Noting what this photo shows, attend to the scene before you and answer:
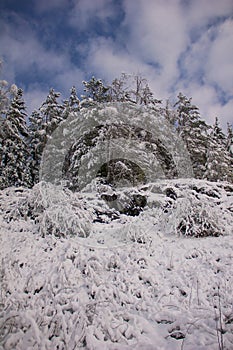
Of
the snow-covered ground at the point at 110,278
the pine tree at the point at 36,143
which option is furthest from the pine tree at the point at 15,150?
the snow-covered ground at the point at 110,278

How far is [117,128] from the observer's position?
1367 centimetres

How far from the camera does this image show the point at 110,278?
13.3 ft

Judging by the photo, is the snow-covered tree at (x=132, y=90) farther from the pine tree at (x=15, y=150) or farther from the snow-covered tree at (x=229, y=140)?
the snow-covered tree at (x=229, y=140)

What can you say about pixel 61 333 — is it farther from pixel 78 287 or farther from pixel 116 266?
pixel 116 266

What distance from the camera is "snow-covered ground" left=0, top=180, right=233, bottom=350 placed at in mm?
2715

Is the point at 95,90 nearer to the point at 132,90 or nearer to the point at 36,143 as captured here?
the point at 132,90

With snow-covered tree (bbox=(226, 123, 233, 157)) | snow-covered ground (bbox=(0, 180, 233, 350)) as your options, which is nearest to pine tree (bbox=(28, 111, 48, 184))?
snow-covered ground (bbox=(0, 180, 233, 350))

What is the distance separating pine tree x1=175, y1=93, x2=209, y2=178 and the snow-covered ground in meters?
11.2

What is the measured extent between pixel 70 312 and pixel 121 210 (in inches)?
247

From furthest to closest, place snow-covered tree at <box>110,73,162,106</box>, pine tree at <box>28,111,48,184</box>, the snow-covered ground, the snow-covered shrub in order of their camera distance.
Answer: pine tree at <box>28,111,48,184</box>
snow-covered tree at <box>110,73,162,106</box>
the snow-covered shrub
the snow-covered ground

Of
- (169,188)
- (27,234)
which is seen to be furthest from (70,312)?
(169,188)

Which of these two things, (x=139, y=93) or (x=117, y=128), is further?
(x=139, y=93)

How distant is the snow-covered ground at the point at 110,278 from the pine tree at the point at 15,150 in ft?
40.0

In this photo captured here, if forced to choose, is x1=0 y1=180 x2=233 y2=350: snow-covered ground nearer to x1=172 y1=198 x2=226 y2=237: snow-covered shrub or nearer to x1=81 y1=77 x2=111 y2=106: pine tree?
x1=172 y1=198 x2=226 y2=237: snow-covered shrub
